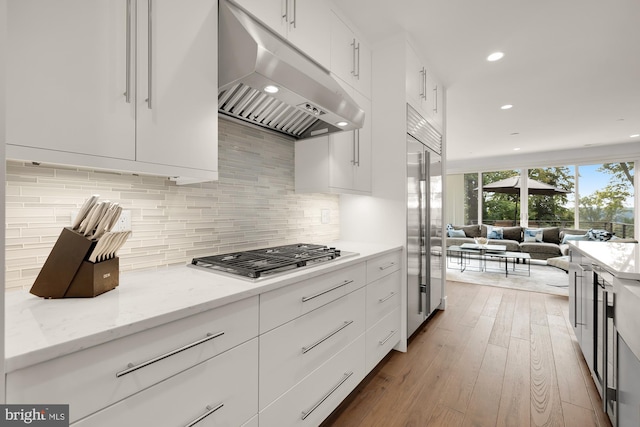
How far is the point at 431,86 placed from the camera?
3061mm

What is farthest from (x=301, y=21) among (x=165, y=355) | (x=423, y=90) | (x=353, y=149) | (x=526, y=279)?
(x=526, y=279)

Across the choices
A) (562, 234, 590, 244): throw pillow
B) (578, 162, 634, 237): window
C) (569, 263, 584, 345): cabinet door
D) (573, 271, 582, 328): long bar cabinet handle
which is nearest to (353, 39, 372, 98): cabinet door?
(569, 263, 584, 345): cabinet door

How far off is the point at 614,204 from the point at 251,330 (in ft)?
28.9

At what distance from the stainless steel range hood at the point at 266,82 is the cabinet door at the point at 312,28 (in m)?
0.08

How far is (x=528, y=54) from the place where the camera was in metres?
2.77

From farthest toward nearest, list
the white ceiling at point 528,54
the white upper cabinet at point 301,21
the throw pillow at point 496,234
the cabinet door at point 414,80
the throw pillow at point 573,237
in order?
1. the throw pillow at point 496,234
2. the throw pillow at point 573,237
3. the cabinet door at point 414,80
4. the white ceiling at point 528,54
5. the white upper cabinet at point 301,21

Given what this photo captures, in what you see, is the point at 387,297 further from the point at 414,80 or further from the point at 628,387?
the point at 414,80

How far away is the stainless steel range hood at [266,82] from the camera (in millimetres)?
1247

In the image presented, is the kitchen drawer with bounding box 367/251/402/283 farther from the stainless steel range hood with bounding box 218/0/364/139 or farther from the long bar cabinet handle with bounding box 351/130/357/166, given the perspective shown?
the stainless steel range hood with bounding box 218/0/364/139

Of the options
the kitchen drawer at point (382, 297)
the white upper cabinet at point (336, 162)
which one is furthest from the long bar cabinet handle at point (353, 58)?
the kitchen drawer at point (382, 297)

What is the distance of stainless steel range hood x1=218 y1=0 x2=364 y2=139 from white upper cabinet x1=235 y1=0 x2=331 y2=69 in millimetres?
44

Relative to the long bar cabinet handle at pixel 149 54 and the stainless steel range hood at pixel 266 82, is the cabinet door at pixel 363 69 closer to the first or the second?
the stainless steel range hood at pixel 266 82

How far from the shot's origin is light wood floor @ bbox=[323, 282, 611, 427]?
163 centimetres

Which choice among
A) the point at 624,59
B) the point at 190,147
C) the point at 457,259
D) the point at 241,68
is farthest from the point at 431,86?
the point at 457,259
